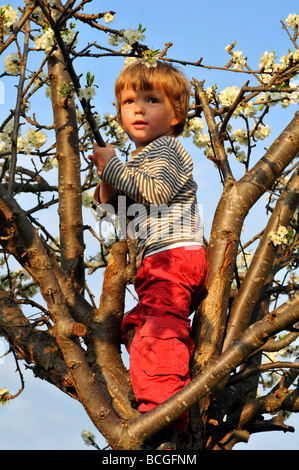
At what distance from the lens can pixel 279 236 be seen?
3.91m

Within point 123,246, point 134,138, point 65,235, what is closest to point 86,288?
point 65,235

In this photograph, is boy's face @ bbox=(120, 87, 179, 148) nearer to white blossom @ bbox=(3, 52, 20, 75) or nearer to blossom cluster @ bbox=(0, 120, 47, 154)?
white blossom @ bbox=(3, 52, 20, 75)

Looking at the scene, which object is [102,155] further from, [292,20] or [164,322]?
[292,20]

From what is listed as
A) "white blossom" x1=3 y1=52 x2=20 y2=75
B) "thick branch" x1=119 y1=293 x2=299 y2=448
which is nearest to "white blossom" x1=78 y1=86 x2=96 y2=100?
"white blossom" x1=3 y1=52 x2=20 y2=75

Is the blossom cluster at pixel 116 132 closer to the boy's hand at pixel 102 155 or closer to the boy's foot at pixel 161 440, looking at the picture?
the boy's hand at pixel 102 155

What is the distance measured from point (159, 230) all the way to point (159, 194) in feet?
0.99

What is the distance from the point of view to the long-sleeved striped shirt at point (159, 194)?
3.23m

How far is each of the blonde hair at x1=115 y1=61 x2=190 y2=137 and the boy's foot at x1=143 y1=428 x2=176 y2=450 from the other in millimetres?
2135

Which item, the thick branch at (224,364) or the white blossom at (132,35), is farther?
the white blossom at (132,35)

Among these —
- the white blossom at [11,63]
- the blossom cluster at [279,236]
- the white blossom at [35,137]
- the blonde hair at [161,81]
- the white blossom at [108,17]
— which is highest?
the white blossom at [11,63]

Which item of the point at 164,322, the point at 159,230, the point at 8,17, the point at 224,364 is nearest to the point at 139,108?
the point at 159,230

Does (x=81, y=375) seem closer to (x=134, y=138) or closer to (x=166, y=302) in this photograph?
(x=166, y=302)

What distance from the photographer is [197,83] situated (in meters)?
4.23

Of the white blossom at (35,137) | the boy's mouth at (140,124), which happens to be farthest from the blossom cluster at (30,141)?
the boy's mouth at (140,124)
